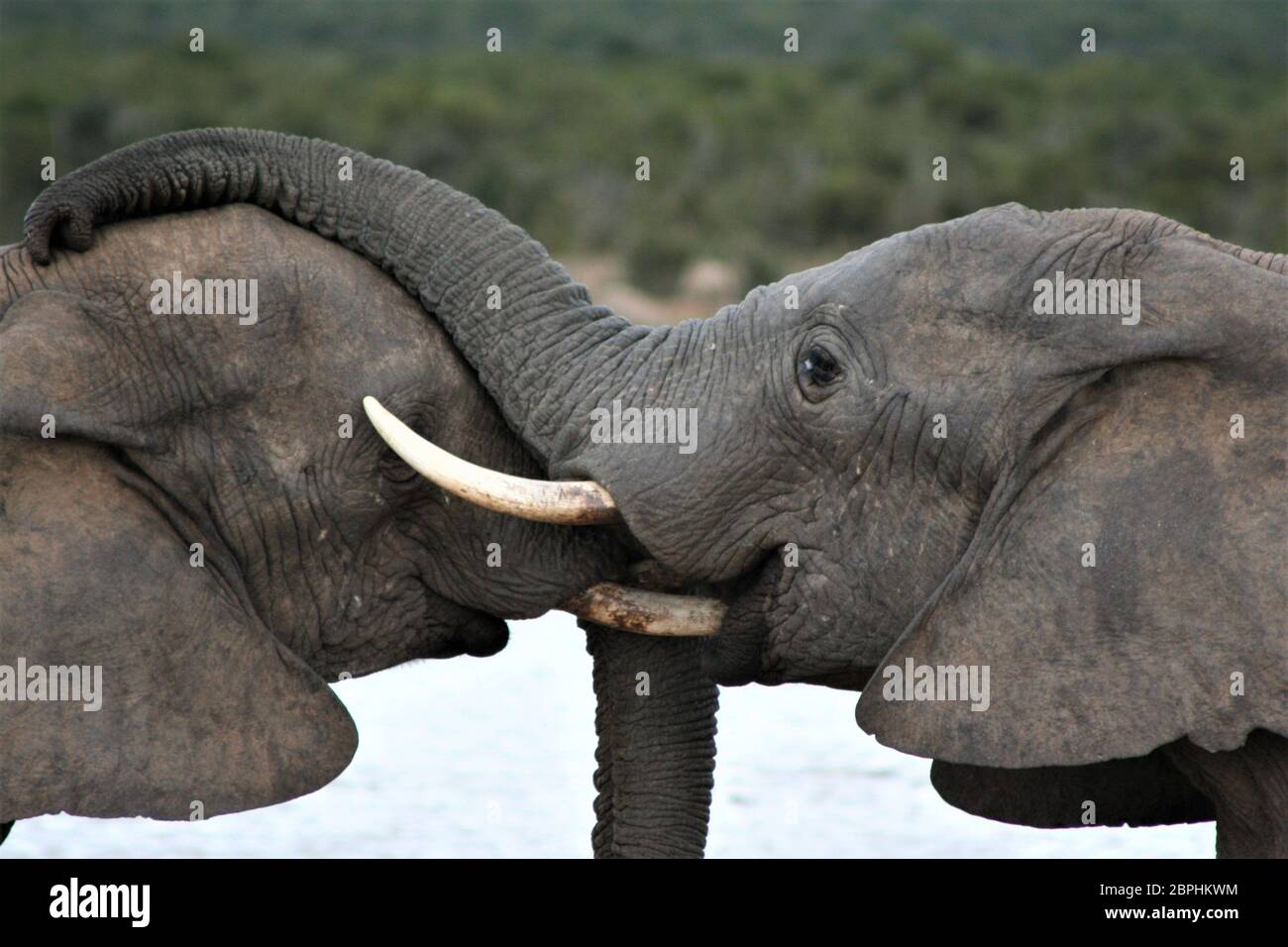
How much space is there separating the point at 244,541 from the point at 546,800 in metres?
2.77

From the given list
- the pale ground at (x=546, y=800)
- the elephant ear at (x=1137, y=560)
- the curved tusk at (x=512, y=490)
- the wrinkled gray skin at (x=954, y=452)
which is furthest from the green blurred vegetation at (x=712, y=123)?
the elephant ear at (x=1137, y=560)

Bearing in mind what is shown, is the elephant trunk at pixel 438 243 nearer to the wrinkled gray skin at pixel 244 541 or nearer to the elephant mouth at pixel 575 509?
the wrinkled gray skin at pixel 244 541

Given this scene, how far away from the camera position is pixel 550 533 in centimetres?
506

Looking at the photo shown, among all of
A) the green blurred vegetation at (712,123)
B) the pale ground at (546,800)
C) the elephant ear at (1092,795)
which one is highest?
the green blurred vegetation at (712,123)

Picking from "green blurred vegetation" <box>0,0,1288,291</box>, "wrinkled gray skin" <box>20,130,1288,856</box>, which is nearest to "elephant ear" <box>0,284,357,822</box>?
"wrinkled gray skin" <box>20,130,1288,856</box>

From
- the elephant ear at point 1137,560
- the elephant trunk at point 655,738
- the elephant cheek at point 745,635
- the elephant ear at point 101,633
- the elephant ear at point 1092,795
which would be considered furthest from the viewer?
the elephant trunk at point 655,738

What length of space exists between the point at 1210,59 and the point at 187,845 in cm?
4002

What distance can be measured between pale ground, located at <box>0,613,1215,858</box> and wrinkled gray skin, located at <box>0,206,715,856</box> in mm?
1615

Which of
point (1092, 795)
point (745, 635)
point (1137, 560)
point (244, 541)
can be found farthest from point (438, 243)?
point (1092, 795)

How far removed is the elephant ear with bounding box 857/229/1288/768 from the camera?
14.0 ft

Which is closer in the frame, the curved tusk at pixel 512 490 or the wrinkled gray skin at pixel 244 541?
the wrinkled gray skin at pixel 244 541

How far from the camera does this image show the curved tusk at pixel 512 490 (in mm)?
4684

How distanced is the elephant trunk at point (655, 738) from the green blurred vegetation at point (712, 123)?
46.9 feet

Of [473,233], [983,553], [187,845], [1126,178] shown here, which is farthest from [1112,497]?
[1126,178]
